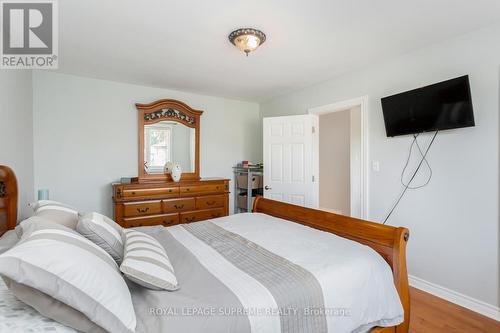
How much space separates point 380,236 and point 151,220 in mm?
2783

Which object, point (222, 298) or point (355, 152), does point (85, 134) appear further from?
point (355, 152)

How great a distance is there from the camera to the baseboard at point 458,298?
78.6 inches

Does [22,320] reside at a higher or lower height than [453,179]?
lower

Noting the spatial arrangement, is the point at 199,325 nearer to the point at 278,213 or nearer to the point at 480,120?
the point at 278,213

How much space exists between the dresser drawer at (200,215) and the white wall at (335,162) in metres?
2.73

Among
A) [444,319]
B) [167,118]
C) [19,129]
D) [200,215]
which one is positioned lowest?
[444,319]

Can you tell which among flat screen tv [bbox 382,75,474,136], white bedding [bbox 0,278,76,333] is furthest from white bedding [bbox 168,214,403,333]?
flat screen tv [bbox 382,75,474,136]

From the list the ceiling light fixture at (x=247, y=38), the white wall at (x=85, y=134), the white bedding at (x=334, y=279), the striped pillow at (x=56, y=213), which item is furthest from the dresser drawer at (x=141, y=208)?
the ceiling light fixture at (x=247, y=38)

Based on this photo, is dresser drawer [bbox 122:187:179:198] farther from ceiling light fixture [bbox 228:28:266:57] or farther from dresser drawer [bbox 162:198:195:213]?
ceiling light fixture [bbox 228:28:266:57]

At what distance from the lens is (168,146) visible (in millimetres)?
3830

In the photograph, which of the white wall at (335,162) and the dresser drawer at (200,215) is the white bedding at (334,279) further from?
the white wall at (335,162)

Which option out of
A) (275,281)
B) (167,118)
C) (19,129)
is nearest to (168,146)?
(167,118)

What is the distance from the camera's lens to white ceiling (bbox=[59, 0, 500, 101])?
1790 mm

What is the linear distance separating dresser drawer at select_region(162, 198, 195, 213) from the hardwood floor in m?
2.81
